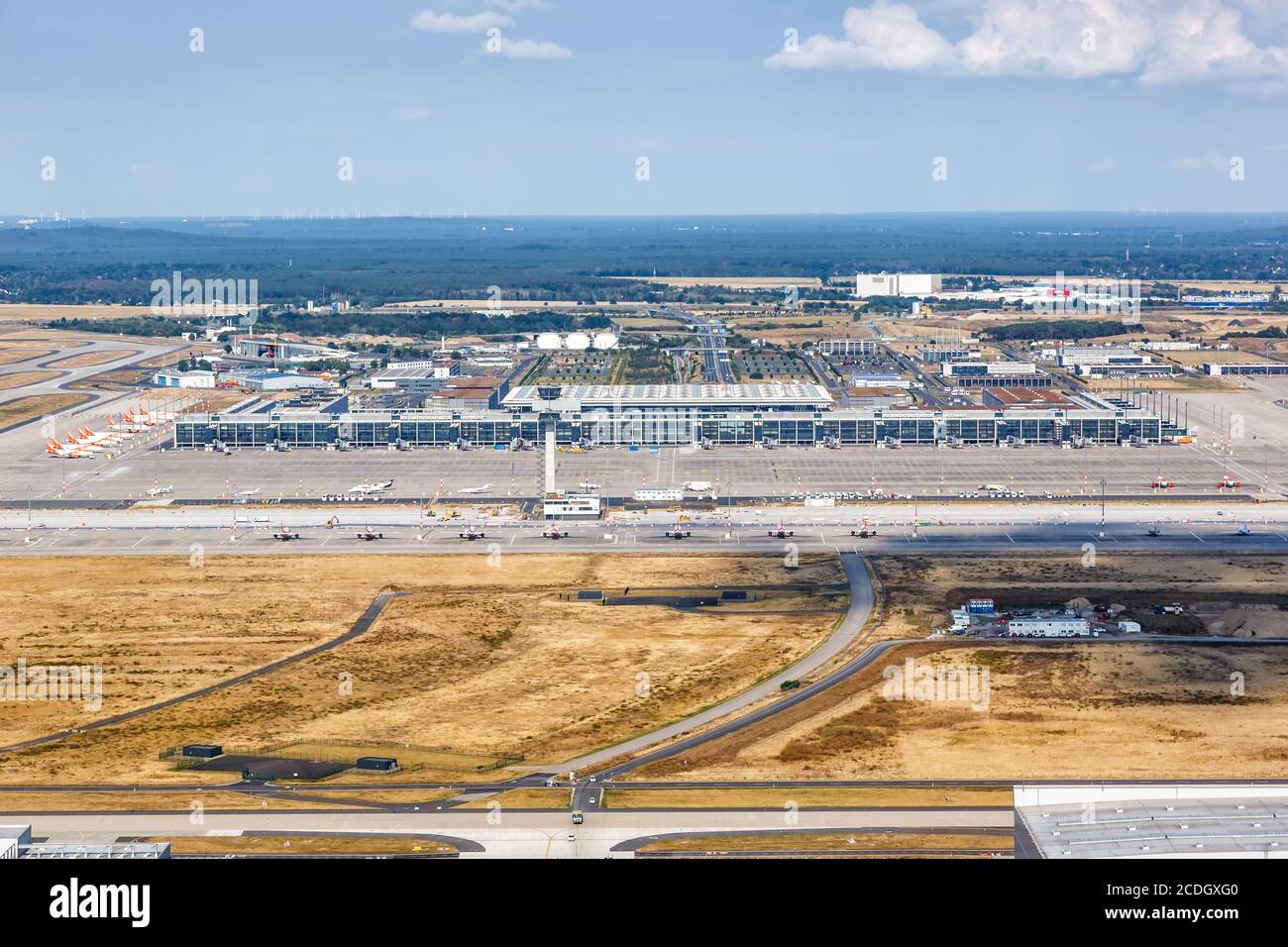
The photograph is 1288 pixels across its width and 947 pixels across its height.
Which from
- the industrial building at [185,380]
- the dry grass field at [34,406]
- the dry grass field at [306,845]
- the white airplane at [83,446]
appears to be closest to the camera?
the dry grass field at [306,845]

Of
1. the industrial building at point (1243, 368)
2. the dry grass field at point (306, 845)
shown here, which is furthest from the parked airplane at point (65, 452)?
the industrial building at point (1243, 368)

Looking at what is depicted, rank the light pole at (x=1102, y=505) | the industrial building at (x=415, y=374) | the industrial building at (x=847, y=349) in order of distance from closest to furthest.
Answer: the light pole at (x=1102, y=505)
the industrial building at (x=415, y=374)
the industrial building at (x=847, y=349)

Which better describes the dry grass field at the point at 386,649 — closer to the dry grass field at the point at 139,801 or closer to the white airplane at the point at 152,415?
the dry grass field at the point at 139,801

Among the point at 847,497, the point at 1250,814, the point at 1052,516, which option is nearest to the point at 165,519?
the point at 847,497

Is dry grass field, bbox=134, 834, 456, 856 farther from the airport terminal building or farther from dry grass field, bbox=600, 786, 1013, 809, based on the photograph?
the airport terminal building

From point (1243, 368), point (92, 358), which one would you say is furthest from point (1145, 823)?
point (92, 358)

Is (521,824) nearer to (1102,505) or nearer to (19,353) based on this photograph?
(1102,505)

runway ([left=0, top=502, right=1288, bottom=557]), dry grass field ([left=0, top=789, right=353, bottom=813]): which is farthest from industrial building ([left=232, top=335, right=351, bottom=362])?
dry grass field ([left=0, top=789, right=353, bottom=813])
